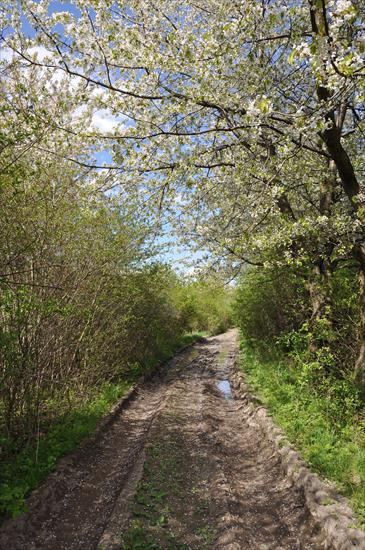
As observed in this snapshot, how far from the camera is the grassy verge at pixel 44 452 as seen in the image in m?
4.61

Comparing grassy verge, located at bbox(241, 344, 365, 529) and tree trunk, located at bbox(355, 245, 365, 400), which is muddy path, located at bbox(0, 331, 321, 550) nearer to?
grassy verge, located at bbox(241, 344, 365, 529)

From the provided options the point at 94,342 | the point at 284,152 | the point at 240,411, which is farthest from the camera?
the point at 240,411

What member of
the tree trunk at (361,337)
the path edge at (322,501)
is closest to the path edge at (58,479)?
the path edge at (322,501)

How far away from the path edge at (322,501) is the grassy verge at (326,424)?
0.35ft

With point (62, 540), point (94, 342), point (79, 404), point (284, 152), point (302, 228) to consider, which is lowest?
point (62, 540)

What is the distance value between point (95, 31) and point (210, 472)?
→ 6913 millimetres

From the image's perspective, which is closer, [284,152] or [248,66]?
[284,152]

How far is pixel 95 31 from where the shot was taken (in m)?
6.07

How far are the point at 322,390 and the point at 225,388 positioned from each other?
19.8 ft

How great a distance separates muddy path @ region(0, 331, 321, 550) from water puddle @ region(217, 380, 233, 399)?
124 inches

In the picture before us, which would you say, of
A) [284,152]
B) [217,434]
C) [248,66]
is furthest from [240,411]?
[248,66]

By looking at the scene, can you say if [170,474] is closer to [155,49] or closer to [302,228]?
[302,228]

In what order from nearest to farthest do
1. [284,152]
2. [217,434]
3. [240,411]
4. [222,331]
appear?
[284,152], [217,434], [240,411], [222,331]

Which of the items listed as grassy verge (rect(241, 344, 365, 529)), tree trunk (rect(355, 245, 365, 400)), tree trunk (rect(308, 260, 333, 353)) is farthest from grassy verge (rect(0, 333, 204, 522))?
tree trunk (rect(355, 245, 365, 400))
